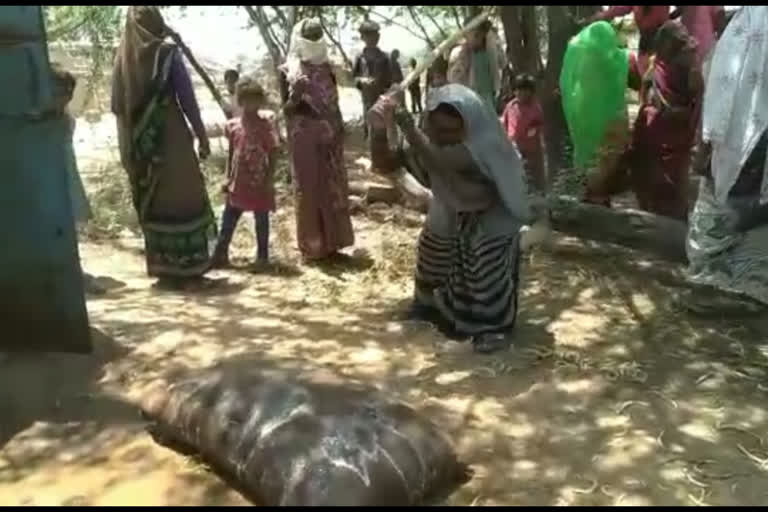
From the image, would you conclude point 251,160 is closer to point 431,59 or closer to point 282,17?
point 431,59

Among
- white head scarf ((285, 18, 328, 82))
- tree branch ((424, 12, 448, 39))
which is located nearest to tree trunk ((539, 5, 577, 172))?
white head scarf ((285, 18, 328, 82))

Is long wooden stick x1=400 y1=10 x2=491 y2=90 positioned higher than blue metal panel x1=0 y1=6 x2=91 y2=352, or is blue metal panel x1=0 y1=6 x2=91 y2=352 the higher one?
long wooden stick x1=400 y1=10 x2=491 y2=90

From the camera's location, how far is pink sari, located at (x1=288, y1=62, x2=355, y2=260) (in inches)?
278

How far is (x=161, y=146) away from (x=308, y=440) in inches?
118

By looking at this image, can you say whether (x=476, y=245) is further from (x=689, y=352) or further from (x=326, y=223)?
(x=326, y=223)

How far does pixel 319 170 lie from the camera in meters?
7.19

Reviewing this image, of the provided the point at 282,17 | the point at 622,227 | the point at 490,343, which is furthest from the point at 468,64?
the point at 282,17

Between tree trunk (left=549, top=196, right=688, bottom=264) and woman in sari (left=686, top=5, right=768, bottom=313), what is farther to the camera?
tree trunk (left=549, top=196, right=688, bottom=264)

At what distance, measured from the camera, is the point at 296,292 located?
6590mm

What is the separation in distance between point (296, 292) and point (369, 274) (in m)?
0.65

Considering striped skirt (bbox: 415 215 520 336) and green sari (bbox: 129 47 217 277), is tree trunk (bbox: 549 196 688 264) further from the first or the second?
green sari (bbox: 129 47 217 277)

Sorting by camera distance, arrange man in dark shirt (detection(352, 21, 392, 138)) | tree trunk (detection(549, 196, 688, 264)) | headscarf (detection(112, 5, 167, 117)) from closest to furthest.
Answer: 1. headscarf (detection(112, 5, 167, 117))
2. tree trunk (detection(549, 196, 688, 264))
3. man in dark shirt (detection(352, 21, 392, 138))

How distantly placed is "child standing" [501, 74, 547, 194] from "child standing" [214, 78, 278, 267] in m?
2.10

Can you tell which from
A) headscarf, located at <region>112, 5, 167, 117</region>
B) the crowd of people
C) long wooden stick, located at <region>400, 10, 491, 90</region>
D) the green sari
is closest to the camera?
the crowd of people
